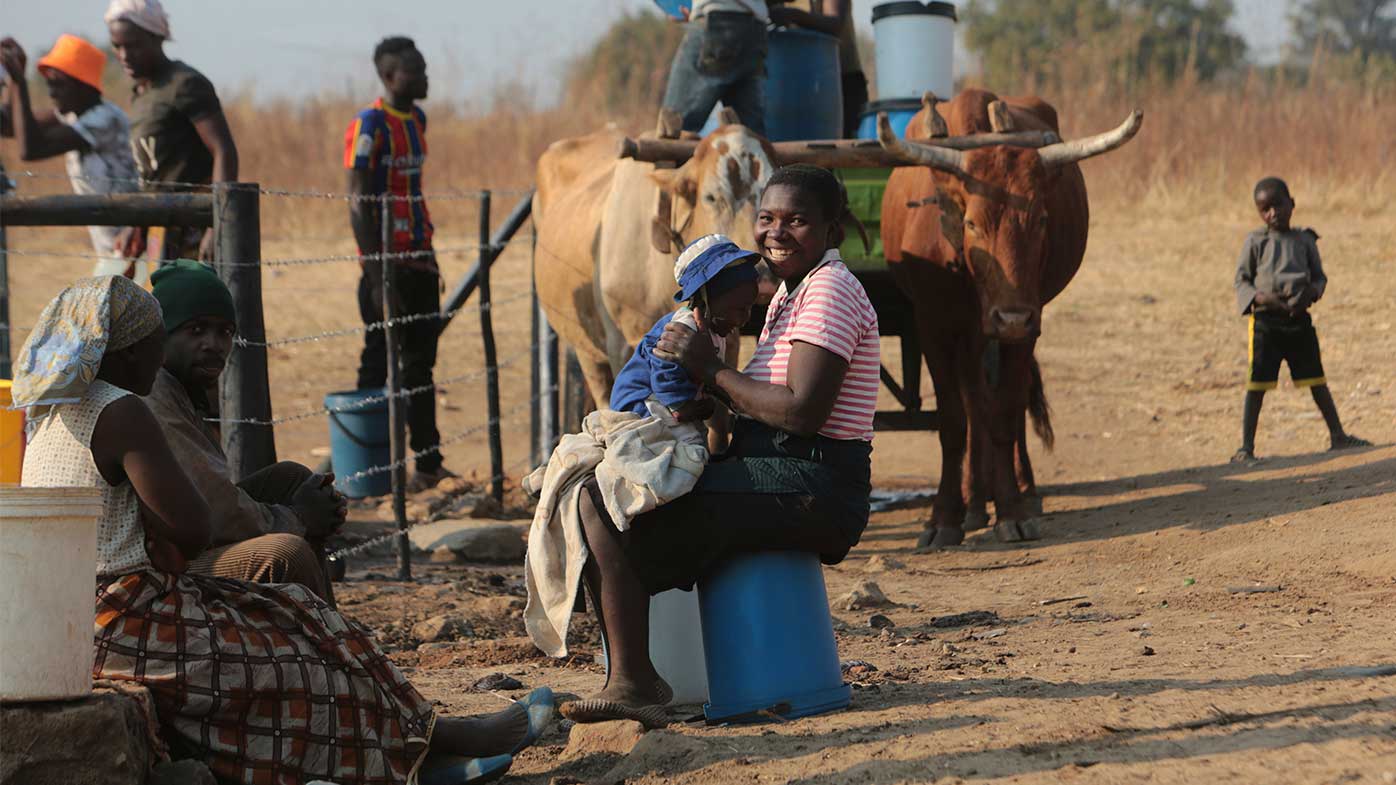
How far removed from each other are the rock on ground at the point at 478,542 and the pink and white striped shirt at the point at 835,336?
156 inches

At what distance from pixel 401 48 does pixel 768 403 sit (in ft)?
19.2

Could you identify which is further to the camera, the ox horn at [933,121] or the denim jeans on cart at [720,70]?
the denim jeans on cart at [720,70]

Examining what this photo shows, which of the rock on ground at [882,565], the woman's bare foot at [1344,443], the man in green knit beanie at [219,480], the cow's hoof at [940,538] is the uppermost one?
the man in green knit beanie at [219,480]

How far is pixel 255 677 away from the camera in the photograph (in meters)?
3.67

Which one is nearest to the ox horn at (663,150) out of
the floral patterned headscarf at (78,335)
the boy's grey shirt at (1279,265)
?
the boy's grey shirt at (1279,265)

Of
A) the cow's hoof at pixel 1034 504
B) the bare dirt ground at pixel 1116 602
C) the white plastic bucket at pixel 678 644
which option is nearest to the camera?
the bare dirt ground at pixel 1116 602

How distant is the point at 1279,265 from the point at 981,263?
2.31m

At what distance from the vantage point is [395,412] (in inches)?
291

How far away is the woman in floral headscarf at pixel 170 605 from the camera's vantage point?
355cm

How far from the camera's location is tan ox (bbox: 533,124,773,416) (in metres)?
7.08

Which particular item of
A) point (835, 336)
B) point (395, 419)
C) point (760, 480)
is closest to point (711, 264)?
point (835, 336)

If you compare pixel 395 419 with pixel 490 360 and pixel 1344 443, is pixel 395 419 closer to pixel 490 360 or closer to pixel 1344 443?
pixel 490 360

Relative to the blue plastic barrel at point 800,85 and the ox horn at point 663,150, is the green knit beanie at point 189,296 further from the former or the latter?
the blue plastic barrel at point 800,85

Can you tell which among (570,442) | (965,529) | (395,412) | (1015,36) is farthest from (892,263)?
(1015,36)
